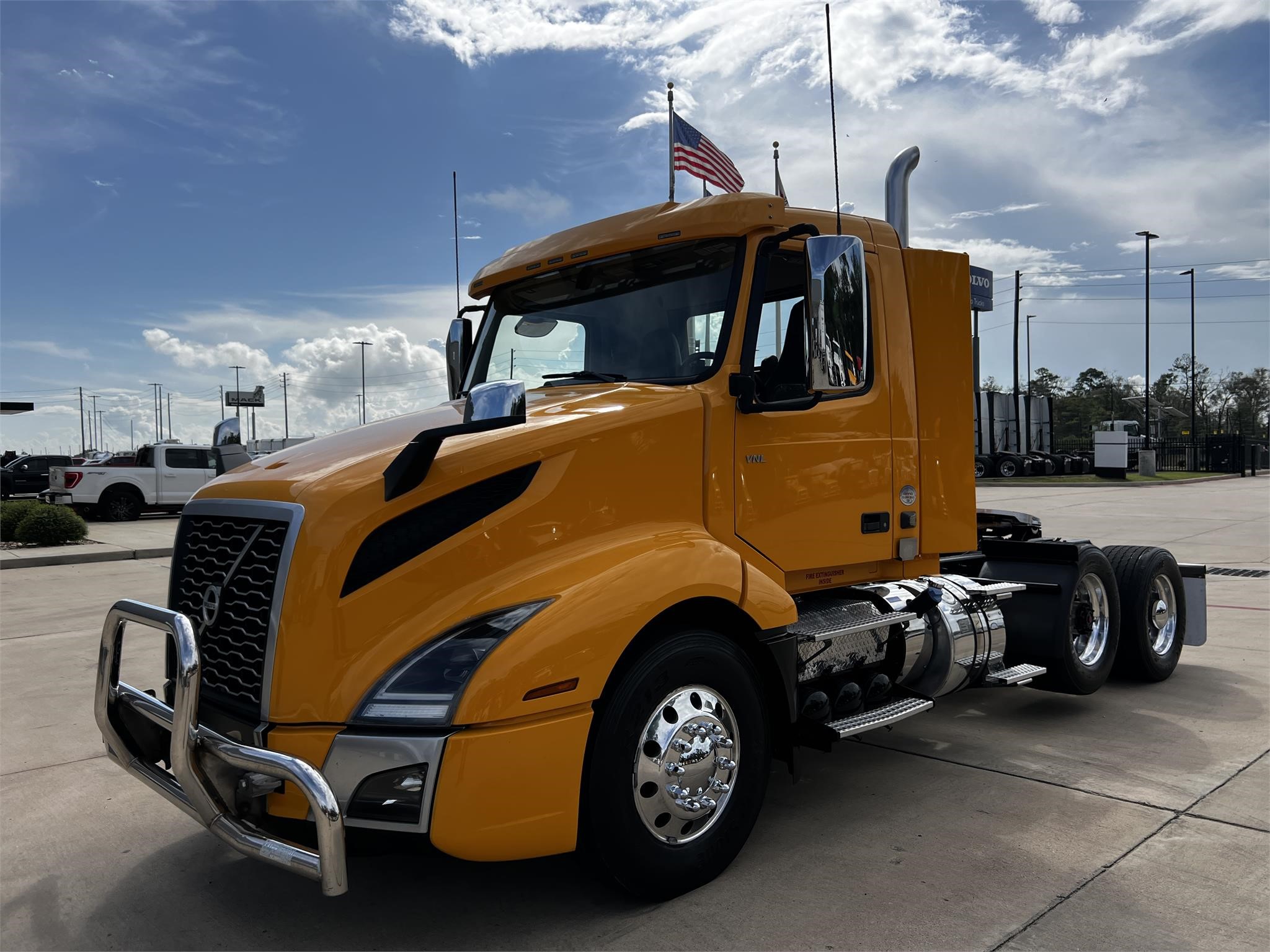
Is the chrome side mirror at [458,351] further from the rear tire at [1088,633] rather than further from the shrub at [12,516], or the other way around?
the shrub at [12,516]

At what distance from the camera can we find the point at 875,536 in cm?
452

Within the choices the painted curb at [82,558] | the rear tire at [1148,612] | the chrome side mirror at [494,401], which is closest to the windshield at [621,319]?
the chrome side mirror at [494,401]

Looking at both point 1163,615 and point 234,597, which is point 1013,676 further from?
point 234,597

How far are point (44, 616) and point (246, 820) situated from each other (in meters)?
8.66

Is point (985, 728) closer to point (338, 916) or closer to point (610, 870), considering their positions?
point (610, 870)

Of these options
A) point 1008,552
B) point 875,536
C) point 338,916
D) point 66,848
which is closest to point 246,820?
point 338,916

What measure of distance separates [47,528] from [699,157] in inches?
580

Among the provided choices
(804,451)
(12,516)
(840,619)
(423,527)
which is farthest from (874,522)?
(12,516)

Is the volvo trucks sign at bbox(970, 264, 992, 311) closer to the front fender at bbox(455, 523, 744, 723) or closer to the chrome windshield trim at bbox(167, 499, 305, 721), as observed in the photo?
the front fender at bbox(455, 523, 744, 723)

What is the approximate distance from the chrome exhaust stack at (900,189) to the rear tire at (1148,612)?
302 cm

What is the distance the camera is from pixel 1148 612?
6426 mm

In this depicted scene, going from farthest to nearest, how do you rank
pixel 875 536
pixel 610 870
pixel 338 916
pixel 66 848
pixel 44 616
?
pixel 44 616
pixel 875 536
pixel 66 848
pixel 338 916
pixel 610 870

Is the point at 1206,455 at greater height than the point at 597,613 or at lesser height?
lesser

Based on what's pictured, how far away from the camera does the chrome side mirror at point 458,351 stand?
16.0 ft
